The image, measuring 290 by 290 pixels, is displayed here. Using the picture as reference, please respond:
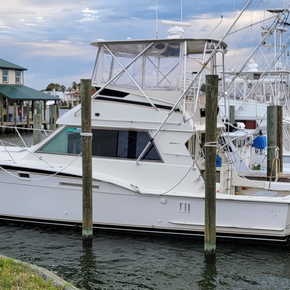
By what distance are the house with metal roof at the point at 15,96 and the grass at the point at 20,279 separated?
36.5 m

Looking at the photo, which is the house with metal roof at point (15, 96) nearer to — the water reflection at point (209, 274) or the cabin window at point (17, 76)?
the cabin window at point (17, 76)

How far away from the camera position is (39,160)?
12.4m

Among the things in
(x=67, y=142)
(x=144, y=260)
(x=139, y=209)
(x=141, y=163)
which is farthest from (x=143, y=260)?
(x=67, y=142)

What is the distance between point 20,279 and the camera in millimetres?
7410

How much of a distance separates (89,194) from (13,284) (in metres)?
3.82

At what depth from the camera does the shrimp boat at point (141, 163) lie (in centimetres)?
1130

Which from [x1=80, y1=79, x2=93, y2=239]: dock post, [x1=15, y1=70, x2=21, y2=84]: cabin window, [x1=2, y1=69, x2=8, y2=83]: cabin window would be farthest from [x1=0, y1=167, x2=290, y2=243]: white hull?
[x1=15, y1=70, x2=21, y2=84]: cabin window

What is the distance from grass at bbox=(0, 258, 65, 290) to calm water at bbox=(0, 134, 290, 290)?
1.81 meters

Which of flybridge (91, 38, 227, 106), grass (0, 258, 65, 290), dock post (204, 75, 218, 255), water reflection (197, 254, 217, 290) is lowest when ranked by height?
water reflection (197, 254, 217, 290)

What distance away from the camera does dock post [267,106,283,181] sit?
50.8 feet

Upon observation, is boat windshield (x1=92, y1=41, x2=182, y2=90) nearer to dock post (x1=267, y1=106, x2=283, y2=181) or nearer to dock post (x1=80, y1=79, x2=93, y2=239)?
dock post (x1=80, y1=79, x2=93, y2=239)

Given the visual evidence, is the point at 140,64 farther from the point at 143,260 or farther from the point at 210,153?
the point at 143,260

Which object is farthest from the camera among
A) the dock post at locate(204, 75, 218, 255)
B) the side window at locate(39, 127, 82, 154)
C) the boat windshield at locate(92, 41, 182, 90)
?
the side window at locate(39, 127, 82, 154)

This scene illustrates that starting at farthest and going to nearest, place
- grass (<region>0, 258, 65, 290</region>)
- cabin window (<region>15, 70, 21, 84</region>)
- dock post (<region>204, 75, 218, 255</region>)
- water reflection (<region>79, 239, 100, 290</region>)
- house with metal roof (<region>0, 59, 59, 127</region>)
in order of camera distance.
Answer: cabin window (<region>15, 70, 21, 84</region>) < house with metal roof (<region>0, 59, 59, 127</region>) < dock post (<region>204, 75, 218, 255</region>) < water reflection (<region>79, 239, 100, 290</region>) < grass (<region>0, 258, 65, 290</region>)
